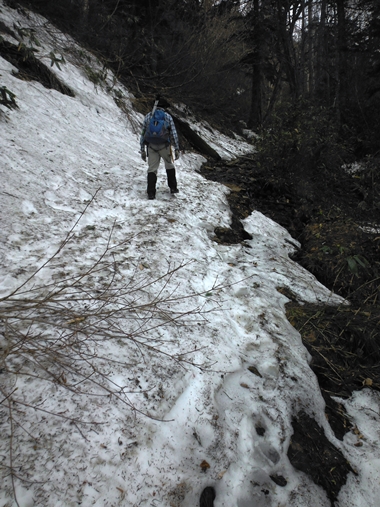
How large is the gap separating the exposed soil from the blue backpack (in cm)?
196

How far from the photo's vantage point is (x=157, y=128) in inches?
209

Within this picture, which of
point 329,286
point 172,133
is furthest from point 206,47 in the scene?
point 329,286

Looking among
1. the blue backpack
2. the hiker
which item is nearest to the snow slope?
the hiker

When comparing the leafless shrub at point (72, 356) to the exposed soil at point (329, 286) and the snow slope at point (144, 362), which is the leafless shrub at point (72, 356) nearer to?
the snow slope at point (144, 362)

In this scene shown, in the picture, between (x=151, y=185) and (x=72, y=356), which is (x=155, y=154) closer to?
(x=151, y=185)

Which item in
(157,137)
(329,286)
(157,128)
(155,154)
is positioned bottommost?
(329,286)

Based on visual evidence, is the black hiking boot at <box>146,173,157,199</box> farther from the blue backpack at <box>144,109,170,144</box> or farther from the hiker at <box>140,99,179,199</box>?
the blue backpack at <box>144,109,170,144</box>

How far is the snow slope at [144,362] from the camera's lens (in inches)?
69.2

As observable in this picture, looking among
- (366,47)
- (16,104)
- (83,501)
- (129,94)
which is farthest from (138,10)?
(83,501)

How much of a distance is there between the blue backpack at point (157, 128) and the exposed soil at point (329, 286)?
196cm

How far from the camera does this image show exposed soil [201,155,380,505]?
2344 mm

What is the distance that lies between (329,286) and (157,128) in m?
3.89

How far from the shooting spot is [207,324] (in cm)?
301

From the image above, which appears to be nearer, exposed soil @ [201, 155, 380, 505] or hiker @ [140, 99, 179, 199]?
exposed soil @ [201, 155, 380, 505]
